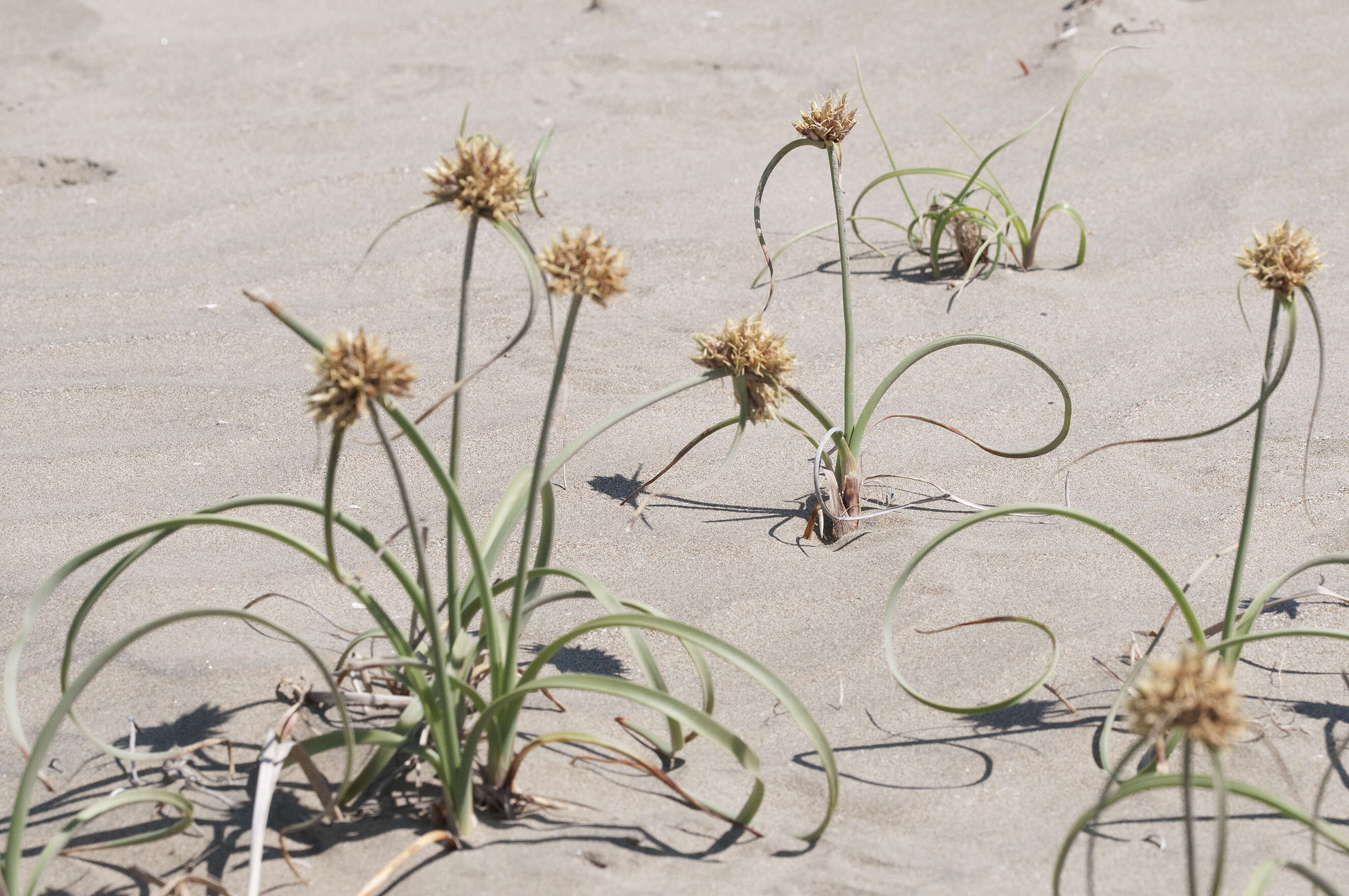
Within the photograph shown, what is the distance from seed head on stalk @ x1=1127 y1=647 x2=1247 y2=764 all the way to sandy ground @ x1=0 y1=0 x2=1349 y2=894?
1.83ft

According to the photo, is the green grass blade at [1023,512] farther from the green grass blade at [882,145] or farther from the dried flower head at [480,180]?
the green grass blade at [882,145]

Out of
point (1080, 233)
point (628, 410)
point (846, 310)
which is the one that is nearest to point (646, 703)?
point (628, 410)

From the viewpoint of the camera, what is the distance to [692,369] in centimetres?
266

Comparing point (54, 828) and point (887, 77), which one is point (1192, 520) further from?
point (887, 77)

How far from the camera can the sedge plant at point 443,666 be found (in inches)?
43.1

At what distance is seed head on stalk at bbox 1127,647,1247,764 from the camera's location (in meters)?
0.86

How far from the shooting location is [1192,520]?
2.07m

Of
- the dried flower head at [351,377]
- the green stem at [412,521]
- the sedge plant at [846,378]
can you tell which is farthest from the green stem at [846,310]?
the dried flower head at [351,377]

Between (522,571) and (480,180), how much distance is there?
1.42 feet

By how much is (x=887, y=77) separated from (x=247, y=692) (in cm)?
317

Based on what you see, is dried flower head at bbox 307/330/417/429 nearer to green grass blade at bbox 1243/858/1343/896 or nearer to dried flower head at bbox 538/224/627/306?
dried flower head at bbox 538/224/627/306

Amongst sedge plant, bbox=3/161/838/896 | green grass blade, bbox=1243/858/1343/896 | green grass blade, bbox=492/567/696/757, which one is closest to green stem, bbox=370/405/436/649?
sedge plant, bbox=3/161/838/896

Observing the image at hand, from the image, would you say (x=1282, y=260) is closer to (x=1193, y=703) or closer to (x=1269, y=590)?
(x=1269, y=590)

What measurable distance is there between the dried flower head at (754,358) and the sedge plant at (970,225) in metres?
1.36
